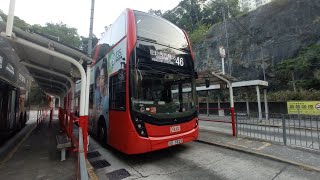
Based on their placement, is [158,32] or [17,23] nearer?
[158,32]

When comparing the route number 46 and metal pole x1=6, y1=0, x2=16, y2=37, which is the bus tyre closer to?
the route number 46

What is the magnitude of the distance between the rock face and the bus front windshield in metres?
23.0

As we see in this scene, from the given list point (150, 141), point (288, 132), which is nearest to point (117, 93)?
point (150, 141)

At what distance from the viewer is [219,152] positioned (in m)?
5.83

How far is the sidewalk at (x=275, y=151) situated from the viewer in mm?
4680

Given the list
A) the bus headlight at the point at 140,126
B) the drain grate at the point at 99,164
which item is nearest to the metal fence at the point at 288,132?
the bus headlight at the point at 140,126

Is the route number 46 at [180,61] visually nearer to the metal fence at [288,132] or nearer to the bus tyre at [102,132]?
the bus tyre at [102,132]

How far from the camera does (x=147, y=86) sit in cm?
506

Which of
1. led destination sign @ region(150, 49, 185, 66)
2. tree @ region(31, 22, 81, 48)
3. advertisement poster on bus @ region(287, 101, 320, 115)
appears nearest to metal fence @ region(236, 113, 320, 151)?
led destination sign @ region(150, 49, 185, 66)

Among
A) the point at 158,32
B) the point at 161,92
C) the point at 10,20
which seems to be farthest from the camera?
the point at 158,32

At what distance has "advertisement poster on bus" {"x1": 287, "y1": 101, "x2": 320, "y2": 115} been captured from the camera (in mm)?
12039

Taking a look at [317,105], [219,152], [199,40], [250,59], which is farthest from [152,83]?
[199,40]

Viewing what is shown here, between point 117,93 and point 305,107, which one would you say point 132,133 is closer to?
point 117,93

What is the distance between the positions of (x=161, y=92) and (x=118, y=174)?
7.50ft
